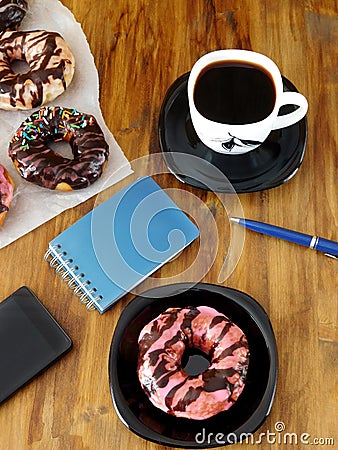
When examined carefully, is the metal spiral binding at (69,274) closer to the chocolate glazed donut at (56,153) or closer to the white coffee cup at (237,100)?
the chocolate glazed donut at (56,153)

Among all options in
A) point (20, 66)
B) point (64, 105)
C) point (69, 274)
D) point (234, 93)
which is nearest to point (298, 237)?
point (234, 93)

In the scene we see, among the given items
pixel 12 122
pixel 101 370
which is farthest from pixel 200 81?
pixel 101 370

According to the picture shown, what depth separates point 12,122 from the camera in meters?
1.02

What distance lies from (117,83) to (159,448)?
1.86 ft

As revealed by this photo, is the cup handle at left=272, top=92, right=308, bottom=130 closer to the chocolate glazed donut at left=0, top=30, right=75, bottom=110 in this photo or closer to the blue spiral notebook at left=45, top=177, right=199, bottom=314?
the blue spiral notebook at left=45, top=177, right=199, bottom=314

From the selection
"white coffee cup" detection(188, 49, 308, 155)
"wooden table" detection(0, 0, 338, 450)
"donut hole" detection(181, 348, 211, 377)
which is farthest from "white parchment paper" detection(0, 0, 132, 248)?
"donut hole" detection(181, 348, 211, 377)

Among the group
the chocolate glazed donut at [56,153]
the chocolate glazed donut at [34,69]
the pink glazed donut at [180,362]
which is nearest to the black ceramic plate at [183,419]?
the pink glazed donut at [180,362]

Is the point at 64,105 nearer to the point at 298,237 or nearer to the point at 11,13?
the point at 11,13

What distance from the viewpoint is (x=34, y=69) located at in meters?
1.02

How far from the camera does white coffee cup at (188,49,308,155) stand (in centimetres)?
88

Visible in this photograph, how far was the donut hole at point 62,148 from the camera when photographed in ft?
3.28

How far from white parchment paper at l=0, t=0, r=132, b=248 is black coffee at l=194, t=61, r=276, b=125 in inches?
6.4

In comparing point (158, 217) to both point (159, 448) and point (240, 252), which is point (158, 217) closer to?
point (240, 252)

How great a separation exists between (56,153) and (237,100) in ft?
0.94
